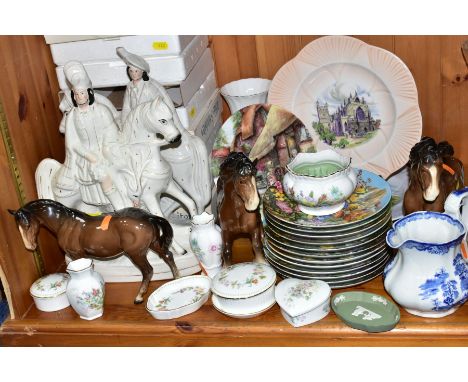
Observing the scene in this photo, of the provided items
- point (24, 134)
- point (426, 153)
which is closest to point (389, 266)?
point (426, 153)

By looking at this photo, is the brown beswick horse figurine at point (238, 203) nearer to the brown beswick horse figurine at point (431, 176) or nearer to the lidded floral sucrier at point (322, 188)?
the lidded floral sucrier at point (322, 188)

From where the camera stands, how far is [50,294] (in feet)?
4.26

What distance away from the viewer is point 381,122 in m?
1.43

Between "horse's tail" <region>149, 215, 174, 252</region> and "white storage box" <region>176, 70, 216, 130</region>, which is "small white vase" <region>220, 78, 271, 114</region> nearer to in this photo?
"white storage box" <region>176, 70, 216, 130</region>

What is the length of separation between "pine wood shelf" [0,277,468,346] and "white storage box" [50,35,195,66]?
472mm

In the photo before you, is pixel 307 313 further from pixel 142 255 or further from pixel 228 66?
pixel 228 66

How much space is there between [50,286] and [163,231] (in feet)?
0.83

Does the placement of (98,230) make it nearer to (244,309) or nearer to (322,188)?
(244,309)

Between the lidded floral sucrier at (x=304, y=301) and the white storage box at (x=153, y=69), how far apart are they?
0.48m

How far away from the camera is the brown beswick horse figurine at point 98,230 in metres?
1.24

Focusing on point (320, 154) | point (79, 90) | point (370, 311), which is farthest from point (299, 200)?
point (79, 90)

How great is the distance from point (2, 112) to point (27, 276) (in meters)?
0.33

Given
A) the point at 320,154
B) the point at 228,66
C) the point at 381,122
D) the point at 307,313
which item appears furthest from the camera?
the point at 228,66

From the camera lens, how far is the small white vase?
1.49 metres
